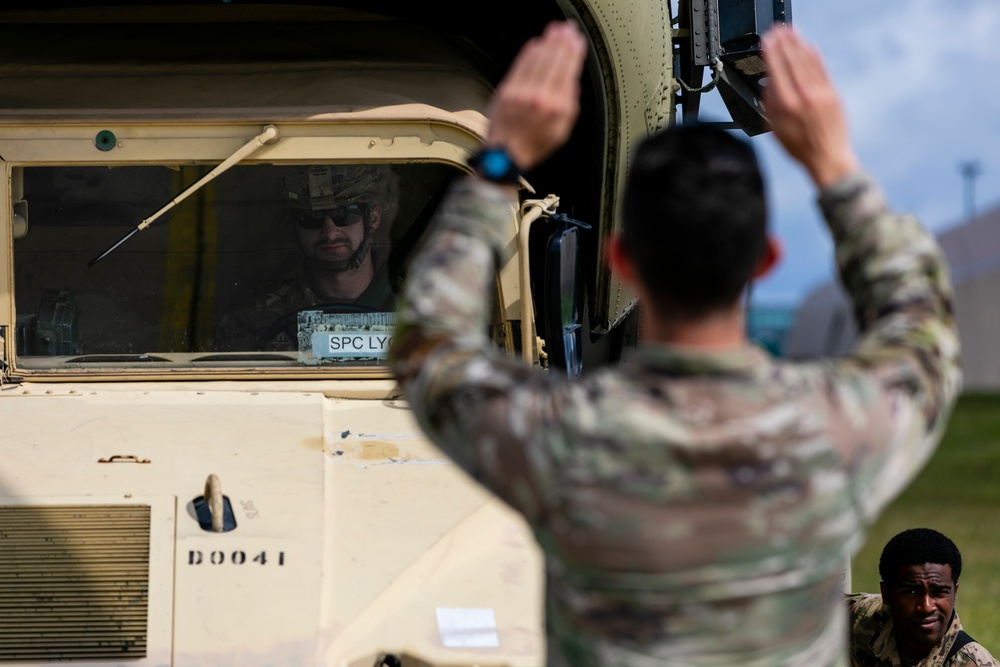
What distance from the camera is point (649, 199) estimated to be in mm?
1698

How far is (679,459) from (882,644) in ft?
8.14

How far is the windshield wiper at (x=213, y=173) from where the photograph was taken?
373 centimetres

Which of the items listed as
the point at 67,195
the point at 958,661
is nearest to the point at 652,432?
the point at 958,661

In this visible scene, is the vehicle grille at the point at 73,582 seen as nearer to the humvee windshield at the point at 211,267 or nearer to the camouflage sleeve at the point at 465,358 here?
the humvee windshield at the point at 211,267

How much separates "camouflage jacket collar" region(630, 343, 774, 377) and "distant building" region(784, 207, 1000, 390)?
82.7ft

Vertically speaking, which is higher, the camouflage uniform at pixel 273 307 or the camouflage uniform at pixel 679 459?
the camouflage uniform at pixel 273 307

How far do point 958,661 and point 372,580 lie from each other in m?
1.60

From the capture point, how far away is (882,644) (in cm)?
386

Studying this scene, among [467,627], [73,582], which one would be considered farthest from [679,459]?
[73,582]

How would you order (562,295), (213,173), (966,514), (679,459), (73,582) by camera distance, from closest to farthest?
(679,459) → (73,582) → (562,295) → (213,173) → (966,514)

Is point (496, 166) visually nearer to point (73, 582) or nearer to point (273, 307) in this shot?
point (73, 582)

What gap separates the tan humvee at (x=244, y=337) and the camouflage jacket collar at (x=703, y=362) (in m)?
1.20

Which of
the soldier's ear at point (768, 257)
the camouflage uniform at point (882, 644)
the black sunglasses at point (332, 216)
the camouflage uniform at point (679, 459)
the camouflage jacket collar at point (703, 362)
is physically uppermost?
the black sunglasses at point (332, 216)

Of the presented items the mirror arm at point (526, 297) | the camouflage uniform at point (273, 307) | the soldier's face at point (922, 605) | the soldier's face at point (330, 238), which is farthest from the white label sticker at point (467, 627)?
the soldier's face at point (922, 605)
